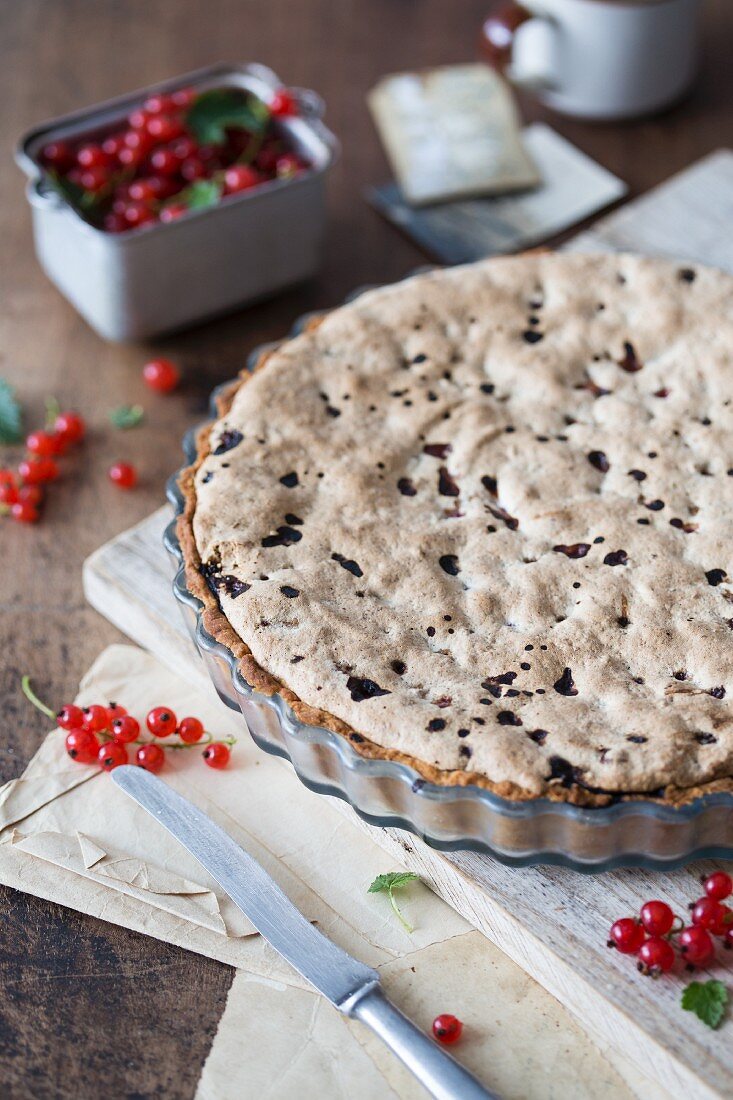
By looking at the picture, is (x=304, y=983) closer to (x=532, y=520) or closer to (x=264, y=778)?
(x=264, y=778)

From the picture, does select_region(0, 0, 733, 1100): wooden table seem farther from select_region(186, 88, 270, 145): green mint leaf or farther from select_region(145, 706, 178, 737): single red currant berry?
select_region(186, 88, 270, 145): green mint leaf

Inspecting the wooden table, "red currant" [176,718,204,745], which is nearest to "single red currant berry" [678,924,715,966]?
the wooden table

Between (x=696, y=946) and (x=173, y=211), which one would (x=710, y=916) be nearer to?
(x=696, y=946)

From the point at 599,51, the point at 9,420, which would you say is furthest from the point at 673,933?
the point at 599,51

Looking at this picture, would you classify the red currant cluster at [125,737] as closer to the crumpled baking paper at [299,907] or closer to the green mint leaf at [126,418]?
the crumpled baking paper at [299,907]

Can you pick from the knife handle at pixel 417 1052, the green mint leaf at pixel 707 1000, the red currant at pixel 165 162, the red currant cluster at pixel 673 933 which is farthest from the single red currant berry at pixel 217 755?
the red currant at pixel 165 162

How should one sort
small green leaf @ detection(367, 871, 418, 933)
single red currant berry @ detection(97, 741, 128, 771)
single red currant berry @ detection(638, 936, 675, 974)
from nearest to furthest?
single red currant berry @ detection(638, 936, 675, 974), small green leaf @ detection(367, 871, 418, 933), single red currant berry @ detection(97, 741, 128, 771)
